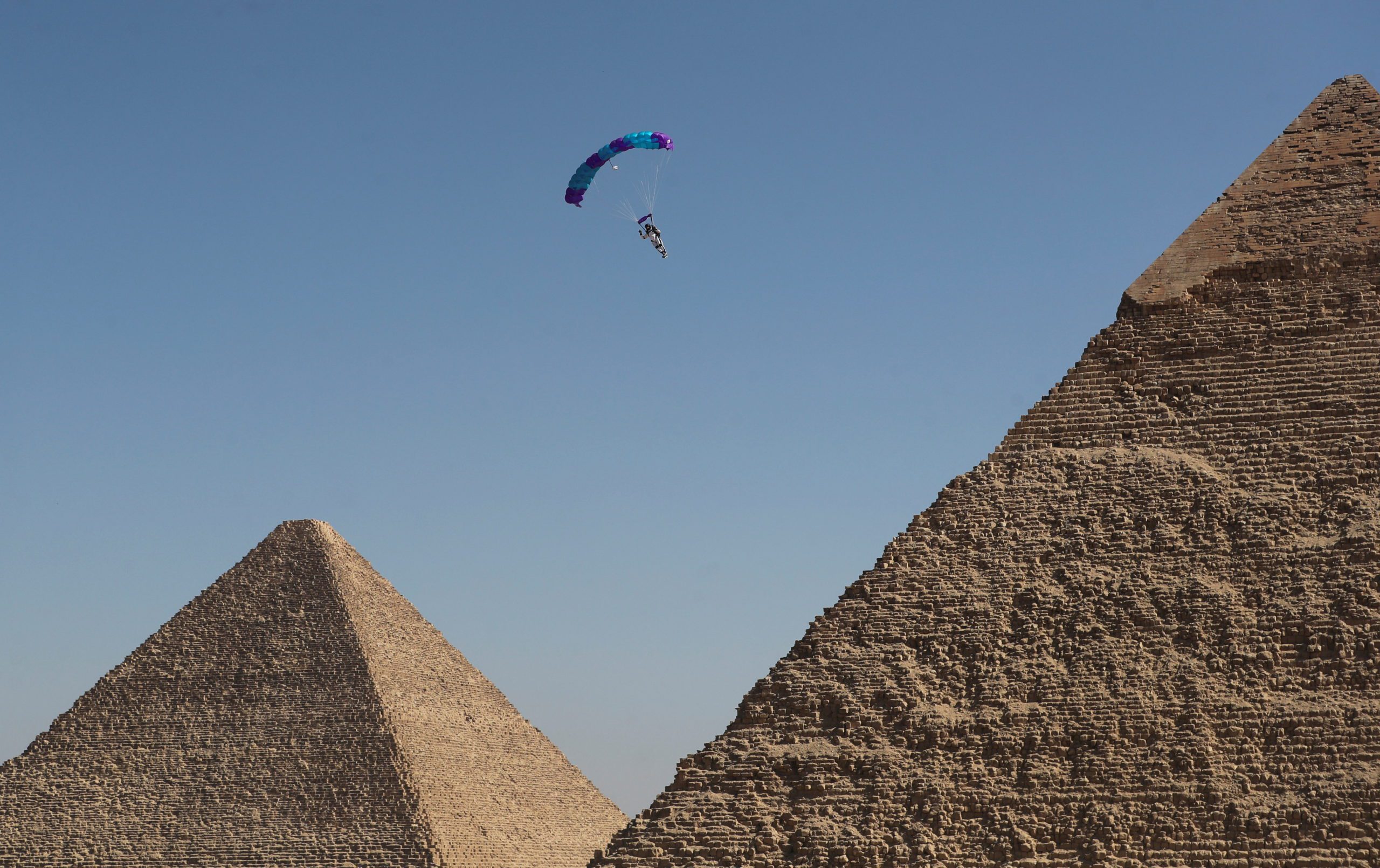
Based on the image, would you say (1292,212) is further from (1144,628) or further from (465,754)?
(465,754)

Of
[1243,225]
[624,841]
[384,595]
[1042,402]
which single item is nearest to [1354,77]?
[1243,225]

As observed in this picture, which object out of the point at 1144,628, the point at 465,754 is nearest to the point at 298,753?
the point at 465,754

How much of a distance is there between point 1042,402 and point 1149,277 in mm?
1687

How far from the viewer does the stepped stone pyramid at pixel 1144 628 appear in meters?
16.0

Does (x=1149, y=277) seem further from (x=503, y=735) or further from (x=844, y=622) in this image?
(x=503, y=735)

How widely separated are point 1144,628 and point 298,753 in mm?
25285

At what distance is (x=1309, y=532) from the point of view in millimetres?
17109

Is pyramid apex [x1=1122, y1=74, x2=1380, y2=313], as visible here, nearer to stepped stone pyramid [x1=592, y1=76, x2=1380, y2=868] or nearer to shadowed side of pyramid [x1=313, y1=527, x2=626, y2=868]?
stepped stone pyramid [x1=592, y1=76, x2=1380, y2=868]

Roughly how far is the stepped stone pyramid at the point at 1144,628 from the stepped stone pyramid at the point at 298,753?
20326mm

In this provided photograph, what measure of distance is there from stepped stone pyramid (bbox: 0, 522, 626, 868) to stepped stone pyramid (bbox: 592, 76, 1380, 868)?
2033cm

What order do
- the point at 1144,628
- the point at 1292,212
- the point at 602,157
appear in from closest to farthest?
1. the point at 1144,628
2. the point at 1292,212
3. the point at 602,157

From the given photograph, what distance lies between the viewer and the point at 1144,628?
669 inches

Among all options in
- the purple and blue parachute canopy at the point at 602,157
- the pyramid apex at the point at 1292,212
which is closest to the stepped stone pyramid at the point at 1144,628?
the pyramid apex at the point at 1292,212

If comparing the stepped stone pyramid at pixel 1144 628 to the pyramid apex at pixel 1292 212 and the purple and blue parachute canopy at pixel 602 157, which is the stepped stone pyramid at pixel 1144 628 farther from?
the purple and blue parachute canopy at pixel 602 157
